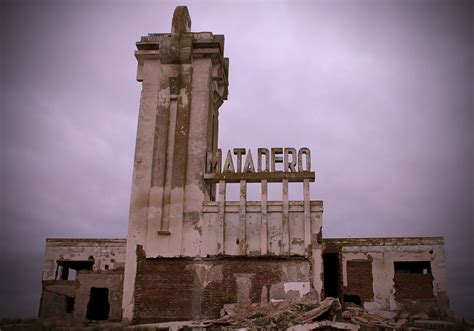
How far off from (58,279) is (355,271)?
20.2 m

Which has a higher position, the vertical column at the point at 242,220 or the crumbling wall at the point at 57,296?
the vertical column at the point at 242,220

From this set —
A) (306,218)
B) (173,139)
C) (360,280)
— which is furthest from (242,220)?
(360,280)

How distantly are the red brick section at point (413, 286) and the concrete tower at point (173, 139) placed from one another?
15.3 metres

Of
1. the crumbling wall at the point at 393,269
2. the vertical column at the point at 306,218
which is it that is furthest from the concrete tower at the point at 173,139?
the crumbling wall at the point at 393,269

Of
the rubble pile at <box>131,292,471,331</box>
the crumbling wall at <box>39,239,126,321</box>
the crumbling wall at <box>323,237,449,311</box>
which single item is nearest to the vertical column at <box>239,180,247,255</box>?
the rubble pile at <box>131,292,471,331</box>

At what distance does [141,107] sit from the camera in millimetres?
23031

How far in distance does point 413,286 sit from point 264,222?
15.0 meters

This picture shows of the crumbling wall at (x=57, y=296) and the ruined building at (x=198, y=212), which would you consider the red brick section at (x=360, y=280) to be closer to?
the ruined building at (x=198, y=212)

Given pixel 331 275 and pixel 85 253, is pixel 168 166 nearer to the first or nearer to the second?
pixel 331 275

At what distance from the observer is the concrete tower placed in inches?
824

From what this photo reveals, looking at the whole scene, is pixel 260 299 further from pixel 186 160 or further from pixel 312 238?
pixel 186 160

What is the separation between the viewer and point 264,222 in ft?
67.6

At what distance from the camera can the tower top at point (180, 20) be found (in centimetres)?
2391

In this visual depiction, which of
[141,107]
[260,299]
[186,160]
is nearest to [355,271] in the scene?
[260,299]
